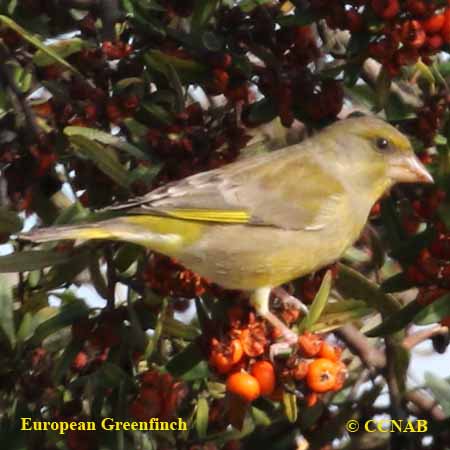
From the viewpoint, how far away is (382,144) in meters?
3.84

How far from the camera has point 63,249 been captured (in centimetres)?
322

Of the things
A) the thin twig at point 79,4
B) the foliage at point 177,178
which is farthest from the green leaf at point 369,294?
the thin twig at point 79,4

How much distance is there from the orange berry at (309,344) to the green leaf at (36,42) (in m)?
0.97

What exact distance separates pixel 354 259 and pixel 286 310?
0.75 metres

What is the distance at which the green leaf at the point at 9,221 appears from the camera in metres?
3.20

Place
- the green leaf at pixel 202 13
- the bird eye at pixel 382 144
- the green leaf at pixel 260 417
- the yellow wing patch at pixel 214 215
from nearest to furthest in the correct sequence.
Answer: the green leaf at pixel 202 13
the green leaf at pixel 260 417
the yellow wing patch at pixel 214 215
the bird eye at pixel 382 144

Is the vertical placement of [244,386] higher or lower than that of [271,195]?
higher

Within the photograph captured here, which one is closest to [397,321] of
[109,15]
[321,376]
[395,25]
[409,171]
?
[321,376]

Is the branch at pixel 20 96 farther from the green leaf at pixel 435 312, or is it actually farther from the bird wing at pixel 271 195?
the green leaf at pixel 435 312

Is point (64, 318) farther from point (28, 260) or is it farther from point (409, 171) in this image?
point (409, 171)

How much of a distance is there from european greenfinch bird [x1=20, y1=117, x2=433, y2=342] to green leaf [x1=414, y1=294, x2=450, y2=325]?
43 centimetres

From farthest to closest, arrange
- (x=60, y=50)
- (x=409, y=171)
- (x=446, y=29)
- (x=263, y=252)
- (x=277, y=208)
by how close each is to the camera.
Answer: (x=277, y=208) → (x=263, y=252) → (x=409, y=171) → (x=60, y=50) → (x=446, y=29)

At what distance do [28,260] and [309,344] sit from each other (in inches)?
31.7

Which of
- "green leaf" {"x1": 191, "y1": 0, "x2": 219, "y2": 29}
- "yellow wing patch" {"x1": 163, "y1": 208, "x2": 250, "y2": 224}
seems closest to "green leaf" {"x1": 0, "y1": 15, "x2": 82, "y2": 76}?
"green leaf" {"x1": 191, "y1": 0, "x2": 219, "y2": 29}
